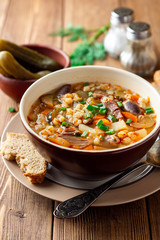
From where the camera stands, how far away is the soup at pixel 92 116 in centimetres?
243

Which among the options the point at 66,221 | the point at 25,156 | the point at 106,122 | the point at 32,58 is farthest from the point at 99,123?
the point at 32,58

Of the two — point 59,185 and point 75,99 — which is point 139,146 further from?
point 75,99

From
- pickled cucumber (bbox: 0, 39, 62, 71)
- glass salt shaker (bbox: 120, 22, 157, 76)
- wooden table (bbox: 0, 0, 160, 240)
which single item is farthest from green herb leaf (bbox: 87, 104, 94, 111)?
glass salt shaker (bbox: 120, 22, 157, 76)

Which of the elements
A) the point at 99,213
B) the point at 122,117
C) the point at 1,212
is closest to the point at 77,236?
the point at 99,213

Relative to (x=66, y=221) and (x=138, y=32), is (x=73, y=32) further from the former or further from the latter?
(x=66, y=221)

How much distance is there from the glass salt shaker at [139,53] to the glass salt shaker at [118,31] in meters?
0.21

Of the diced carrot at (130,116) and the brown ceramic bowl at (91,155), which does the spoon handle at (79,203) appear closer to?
the brown ceramic bowl at (91,155)

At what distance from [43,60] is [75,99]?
110 centimetres

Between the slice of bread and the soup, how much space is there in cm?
21

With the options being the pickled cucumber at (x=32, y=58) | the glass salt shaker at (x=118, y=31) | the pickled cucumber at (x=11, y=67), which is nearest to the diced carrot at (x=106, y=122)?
the pickled cucumber at (x=11, y=67)

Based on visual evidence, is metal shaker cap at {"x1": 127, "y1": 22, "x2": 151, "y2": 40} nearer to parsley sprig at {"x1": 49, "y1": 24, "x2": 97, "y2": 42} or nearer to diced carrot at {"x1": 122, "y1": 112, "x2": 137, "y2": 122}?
parsley sprig at {"x1": 49, "y1": 24, "x2": 97, "y2": 42}

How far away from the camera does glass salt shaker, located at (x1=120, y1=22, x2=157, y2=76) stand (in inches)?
157

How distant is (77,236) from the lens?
2230 mm

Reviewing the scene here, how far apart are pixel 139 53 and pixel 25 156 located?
2.15 metres
